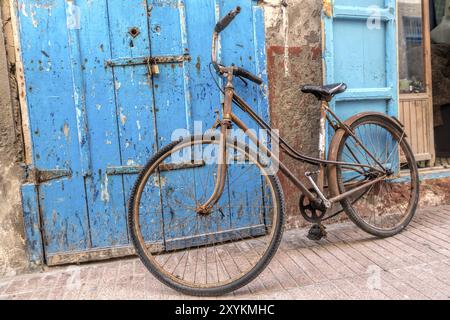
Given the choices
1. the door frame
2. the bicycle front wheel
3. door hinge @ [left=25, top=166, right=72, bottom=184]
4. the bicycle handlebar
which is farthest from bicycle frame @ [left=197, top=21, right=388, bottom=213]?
the door frame

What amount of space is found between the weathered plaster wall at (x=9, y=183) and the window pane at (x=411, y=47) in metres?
3.65

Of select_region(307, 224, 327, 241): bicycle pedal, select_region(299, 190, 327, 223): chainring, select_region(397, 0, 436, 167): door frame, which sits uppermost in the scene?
select_region(397, 0, 436, 167): door frame

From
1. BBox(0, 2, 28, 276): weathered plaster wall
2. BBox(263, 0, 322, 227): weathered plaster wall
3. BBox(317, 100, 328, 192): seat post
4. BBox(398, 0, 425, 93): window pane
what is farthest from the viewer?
BBox(398, 0, 425, 93): window pane

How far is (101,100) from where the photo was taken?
112 inches

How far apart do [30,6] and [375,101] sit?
2862 millimetres

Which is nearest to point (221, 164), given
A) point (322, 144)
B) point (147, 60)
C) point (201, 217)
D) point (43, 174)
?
point (201, 217)

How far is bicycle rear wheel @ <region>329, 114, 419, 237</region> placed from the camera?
2.96 meters

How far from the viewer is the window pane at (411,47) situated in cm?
396

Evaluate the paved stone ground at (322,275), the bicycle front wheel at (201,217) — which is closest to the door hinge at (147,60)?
the bicycle front wheel at (201,217)

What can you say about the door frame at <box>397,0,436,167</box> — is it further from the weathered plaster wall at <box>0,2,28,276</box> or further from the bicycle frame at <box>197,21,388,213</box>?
the weathered plaster wall at <box>0,2,28,276</box>

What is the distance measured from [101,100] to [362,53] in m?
2.25

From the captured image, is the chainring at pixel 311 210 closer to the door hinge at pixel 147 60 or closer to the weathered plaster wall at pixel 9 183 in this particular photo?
the door hinge at pixel 147 60

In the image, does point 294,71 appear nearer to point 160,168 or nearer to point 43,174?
point 160,168
